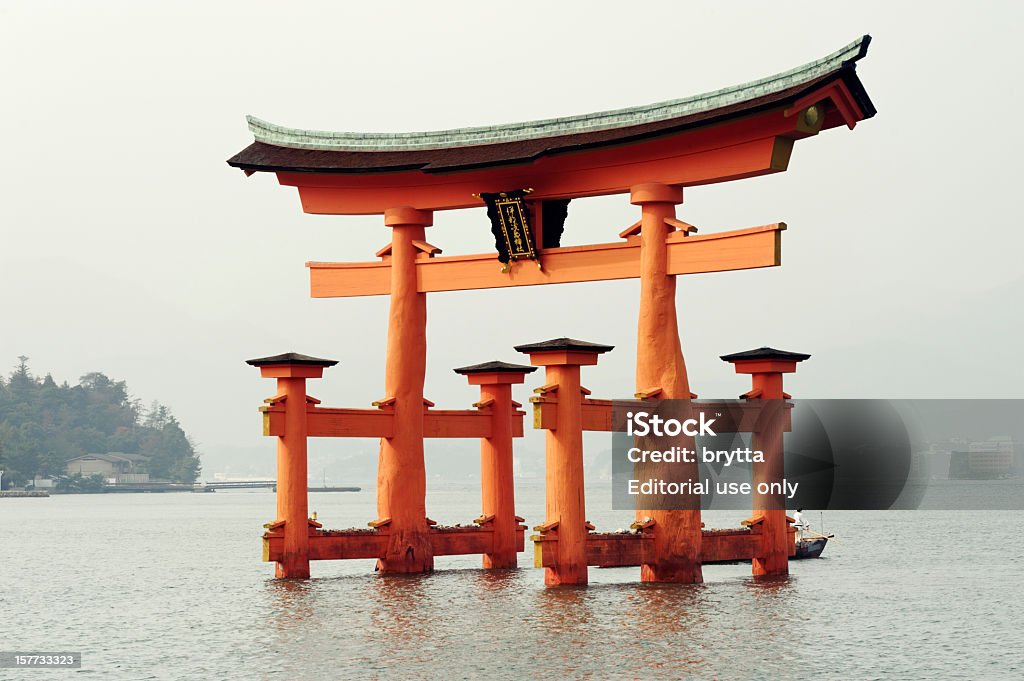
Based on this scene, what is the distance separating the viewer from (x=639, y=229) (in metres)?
23.8

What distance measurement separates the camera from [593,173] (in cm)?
2444

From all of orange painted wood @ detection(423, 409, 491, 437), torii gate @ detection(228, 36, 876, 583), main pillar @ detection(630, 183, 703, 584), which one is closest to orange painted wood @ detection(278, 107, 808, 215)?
torii gate @ detection(228, 36, 876, 583)

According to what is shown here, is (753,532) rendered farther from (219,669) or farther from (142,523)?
(142,523)

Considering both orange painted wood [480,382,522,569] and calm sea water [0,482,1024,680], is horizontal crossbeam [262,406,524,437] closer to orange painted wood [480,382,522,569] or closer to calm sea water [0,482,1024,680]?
orange painted wood [480,382,522,569]

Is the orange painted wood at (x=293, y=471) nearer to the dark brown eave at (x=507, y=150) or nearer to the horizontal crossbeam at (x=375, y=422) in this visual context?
the horizontal crossbeam at (x=375, y=422)

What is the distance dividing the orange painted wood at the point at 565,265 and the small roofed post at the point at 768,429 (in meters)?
2.71

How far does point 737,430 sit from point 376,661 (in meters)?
9.23

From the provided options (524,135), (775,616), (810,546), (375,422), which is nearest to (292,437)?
(375,422)

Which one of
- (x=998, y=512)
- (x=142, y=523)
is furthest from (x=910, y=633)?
(x=998, y=512)

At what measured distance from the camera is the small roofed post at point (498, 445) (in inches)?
1054

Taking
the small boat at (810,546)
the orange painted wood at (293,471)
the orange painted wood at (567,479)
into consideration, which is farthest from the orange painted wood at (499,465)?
the small boat at (810,546)

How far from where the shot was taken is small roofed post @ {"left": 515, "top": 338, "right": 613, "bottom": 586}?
2266 centimetres

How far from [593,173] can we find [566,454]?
16.3 feet

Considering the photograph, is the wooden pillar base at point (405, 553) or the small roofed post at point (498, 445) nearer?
the wooden pillar base at point (405, 553)
